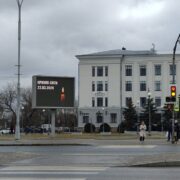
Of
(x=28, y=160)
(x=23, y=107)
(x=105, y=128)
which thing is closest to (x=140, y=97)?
(x=105, y=128)

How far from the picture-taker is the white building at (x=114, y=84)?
11512 cm

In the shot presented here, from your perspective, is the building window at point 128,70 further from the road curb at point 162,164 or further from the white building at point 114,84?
the road curb at point 162,164

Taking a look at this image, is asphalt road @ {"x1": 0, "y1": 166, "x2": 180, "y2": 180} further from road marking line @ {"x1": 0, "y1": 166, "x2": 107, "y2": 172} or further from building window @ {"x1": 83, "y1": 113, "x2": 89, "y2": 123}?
building window @ {"x1": 83, "y1": 113, "x2": 89, "y2": 123}

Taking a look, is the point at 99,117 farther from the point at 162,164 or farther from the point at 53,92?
the point at 162,164

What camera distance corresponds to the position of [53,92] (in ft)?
159

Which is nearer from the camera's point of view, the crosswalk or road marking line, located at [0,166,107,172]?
the crosswalk

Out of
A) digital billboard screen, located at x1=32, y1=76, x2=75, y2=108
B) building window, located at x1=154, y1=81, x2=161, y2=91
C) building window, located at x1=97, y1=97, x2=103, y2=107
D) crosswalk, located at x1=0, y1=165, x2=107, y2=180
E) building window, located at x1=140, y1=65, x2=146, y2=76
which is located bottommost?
crosswalk, located at x1=0, y1=165, x2=107, y2=180

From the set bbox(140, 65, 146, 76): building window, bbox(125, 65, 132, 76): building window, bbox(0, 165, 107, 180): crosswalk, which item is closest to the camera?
bbox(0, 165, 107, 180): crosswalk

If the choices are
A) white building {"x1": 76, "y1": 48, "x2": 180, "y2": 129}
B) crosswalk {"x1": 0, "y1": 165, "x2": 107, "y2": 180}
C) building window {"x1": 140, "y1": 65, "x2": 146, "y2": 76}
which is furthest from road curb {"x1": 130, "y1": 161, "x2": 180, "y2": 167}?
building window {"x1": 140, "y1": 65, "x2": 146, "y2": 76}

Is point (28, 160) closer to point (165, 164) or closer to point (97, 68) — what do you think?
point (165, 164)

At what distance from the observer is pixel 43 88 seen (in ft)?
157

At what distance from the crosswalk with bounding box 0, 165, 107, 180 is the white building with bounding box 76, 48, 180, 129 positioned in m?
97.2

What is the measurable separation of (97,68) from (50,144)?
8243 cm

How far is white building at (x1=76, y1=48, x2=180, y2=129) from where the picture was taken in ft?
378
